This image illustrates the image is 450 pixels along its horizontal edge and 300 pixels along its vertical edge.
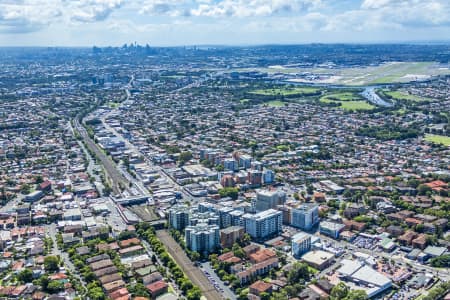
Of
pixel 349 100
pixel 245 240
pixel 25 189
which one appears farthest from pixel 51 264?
pixel 349 100

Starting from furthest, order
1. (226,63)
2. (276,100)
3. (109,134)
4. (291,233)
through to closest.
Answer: (226,63) → (276,100) → (109,134) → (291,233)

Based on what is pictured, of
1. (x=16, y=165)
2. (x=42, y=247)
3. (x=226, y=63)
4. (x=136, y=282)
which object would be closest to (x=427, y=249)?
(x=136, y=282)

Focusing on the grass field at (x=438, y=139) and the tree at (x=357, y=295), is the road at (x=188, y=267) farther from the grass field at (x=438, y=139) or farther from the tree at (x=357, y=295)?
the grass field at (x=438, y=139)

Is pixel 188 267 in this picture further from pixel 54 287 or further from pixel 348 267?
pixel 348 267

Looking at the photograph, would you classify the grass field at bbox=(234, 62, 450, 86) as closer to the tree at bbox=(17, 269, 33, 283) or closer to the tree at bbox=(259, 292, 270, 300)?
the tree at bbox=(259, 292, 270, 300)

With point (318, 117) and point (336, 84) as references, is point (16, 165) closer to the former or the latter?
point (318, 117)

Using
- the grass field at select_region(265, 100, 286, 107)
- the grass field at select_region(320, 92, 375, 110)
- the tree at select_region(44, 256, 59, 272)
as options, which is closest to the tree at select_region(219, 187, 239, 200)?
the tree at select_region(44, 256, 59, 272)
